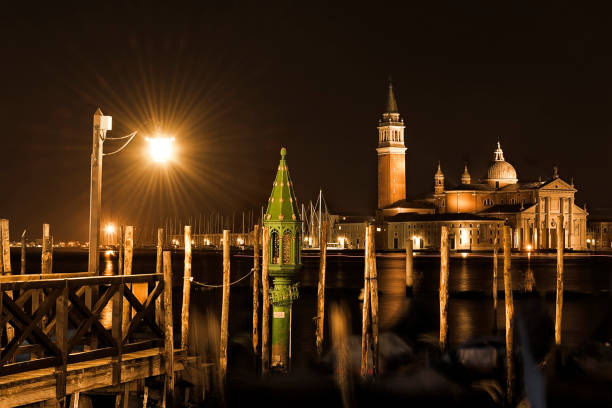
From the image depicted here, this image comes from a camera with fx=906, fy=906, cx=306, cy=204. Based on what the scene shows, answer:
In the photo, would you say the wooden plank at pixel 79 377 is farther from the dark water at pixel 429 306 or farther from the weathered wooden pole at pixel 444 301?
the weathered wooden pole at pixel 444 301

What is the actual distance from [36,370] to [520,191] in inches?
4721

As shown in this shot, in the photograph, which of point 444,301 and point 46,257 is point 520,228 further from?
point 46,257

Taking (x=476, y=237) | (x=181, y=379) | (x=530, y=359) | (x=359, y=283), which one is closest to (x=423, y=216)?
(x=476, y=237)

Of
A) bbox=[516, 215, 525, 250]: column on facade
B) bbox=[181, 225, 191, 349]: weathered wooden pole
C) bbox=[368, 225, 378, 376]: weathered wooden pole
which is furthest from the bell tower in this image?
bbox=[181, 225, 191, 349]: weathered wooden pole

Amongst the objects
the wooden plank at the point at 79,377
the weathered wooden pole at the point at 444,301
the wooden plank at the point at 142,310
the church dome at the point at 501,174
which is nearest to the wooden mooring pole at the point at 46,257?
the wooden plank at the point at 142,310

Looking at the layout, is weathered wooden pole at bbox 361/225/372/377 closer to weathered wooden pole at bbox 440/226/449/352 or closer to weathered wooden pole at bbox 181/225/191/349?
weathered wooden pole at bbox 181/225/191/349

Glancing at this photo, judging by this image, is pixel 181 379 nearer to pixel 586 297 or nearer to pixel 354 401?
pixel 354 401

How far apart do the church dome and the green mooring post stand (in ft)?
387

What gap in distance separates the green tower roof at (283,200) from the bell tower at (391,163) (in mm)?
112983

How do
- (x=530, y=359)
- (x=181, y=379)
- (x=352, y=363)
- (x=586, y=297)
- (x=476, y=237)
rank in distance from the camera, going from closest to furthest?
(x=181, y=379) < (x=352, y=363) < (x=530, y=359) < (x=586, y=297) < (x=476, y=237)

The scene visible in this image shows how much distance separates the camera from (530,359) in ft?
72.6

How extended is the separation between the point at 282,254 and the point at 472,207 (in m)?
113

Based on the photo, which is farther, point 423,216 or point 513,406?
point 423,216

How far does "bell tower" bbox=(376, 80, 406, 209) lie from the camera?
129500mm
